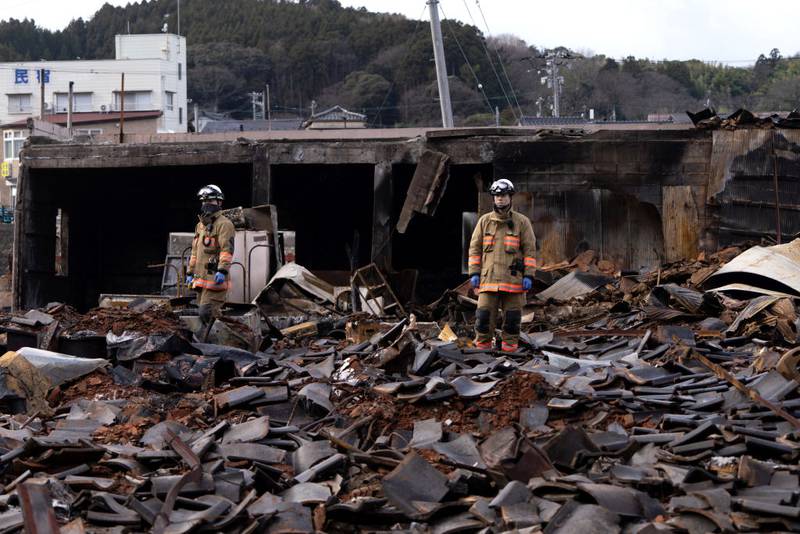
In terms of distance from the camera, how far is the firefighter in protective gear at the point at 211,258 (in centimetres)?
1302

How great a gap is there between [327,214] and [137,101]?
46.9m

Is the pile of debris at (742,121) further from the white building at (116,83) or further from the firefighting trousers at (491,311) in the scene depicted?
the white building at (116,83)

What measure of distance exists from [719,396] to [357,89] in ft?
212

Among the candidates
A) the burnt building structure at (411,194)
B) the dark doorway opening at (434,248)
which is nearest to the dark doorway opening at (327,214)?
the burnt building structure at (411,194)

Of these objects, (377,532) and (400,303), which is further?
(400,303)

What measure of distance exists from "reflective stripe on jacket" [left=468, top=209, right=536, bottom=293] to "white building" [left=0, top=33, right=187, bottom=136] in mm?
54592

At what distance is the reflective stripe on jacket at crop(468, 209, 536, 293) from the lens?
457 inches

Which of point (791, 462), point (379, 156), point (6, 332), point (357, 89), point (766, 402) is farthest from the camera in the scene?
point (357, 89)

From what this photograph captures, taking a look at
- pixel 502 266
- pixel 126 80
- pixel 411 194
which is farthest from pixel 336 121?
pixel 502 266

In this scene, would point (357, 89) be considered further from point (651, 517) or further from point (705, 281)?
point (651, 517)

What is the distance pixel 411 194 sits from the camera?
62.2 ft

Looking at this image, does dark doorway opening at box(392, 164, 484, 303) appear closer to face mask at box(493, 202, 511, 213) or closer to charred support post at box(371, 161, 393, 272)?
charred support post at box(371, 161, 393, 272)

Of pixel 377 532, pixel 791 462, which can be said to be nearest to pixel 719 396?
pixel 791 462

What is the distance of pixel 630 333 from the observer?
1235 centimetres
